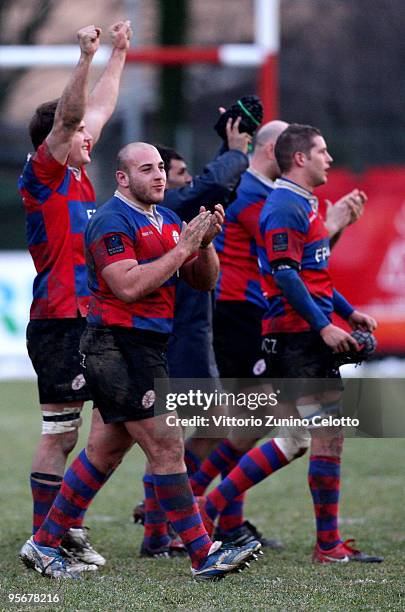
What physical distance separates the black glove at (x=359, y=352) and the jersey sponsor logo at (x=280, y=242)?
1.72ft

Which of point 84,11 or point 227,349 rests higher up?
point 84,11

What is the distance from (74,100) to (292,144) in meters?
1.23

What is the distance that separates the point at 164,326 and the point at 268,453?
1.12 metres

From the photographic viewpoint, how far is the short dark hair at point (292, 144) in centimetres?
596

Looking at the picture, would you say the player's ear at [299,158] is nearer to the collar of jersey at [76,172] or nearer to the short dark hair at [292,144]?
the short dark hair at [292,144]

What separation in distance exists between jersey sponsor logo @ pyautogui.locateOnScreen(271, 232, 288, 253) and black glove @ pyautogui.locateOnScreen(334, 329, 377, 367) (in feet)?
1.72

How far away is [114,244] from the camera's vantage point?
498 centimetres

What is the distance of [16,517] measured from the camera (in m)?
6.93

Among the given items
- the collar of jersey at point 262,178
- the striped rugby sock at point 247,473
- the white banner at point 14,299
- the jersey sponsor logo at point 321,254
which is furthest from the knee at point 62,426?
the white banner at point 14,299

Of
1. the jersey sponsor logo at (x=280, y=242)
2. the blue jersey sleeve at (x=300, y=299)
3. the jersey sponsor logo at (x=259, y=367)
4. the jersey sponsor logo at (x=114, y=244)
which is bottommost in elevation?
the jersey sponsor logo at (x=259, y=367)

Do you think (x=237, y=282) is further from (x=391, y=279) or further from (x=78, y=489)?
(x=391, y=279)

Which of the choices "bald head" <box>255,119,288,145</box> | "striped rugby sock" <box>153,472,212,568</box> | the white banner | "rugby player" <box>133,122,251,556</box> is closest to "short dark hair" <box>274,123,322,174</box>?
"rugby player" <box>133,122,251,556</box>

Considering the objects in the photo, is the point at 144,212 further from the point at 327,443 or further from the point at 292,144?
the point at 327,443

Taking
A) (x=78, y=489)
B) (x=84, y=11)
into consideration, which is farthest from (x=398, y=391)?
(x=84, y=11)
